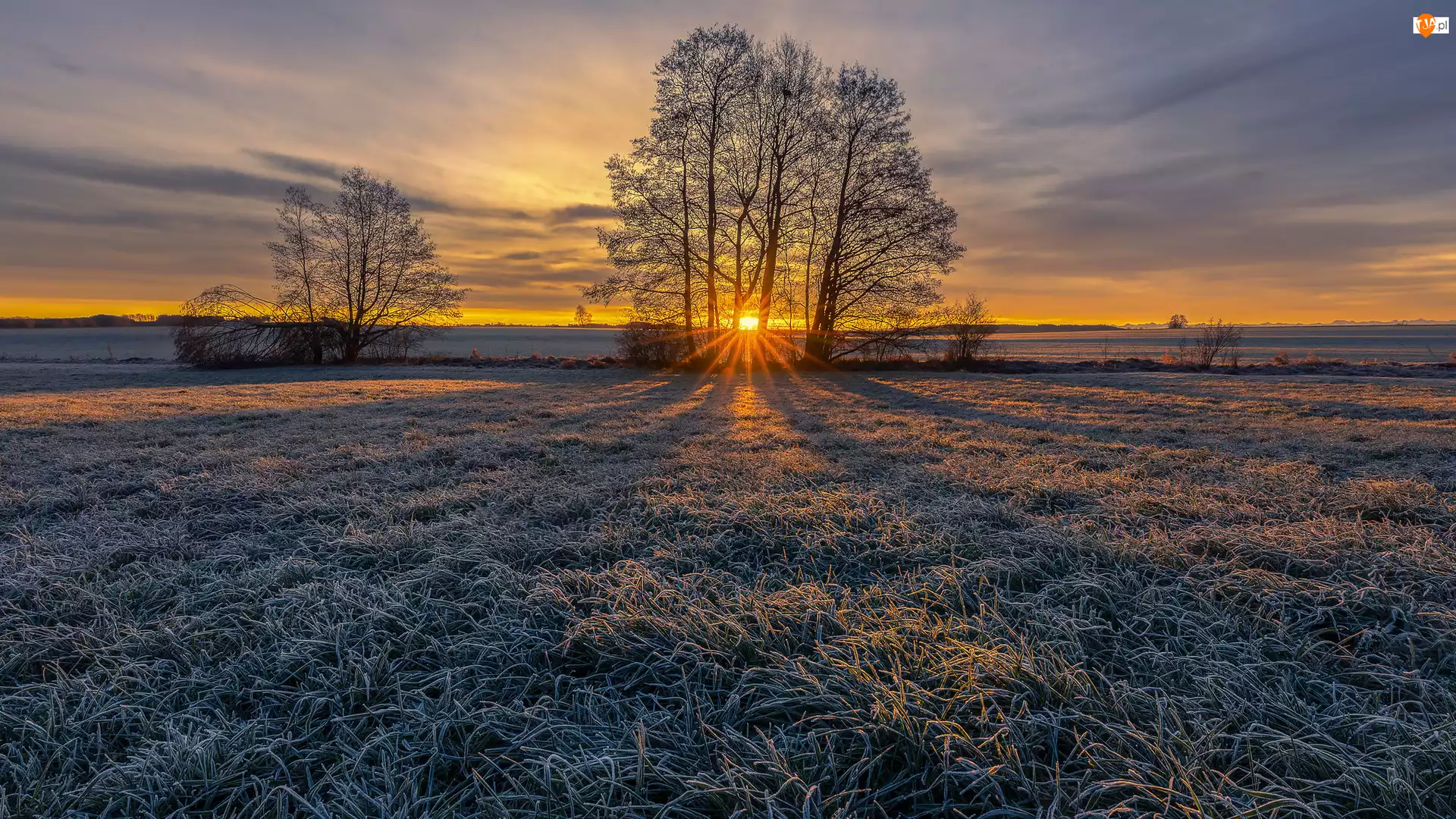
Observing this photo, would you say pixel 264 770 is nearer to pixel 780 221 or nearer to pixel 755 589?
pixel 755 589

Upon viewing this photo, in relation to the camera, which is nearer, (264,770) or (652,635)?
(264,770)

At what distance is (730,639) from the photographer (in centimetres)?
208

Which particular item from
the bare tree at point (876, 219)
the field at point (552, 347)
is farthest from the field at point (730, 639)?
the field at point (552, 347)

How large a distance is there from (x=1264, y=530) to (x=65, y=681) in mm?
5465

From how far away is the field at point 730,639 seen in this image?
1454 mm

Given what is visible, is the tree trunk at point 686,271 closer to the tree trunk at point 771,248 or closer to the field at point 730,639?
the tree trunk at point 771,248

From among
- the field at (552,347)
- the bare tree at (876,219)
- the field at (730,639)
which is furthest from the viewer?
the field at (552,347)

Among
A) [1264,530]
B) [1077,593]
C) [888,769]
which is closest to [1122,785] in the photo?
[888,769]

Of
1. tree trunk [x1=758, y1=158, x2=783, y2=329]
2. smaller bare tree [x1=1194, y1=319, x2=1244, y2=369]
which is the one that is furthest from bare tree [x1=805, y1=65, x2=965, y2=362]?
smaller bare tree [x1=1194, y1=319, x2=1244, y2=369]

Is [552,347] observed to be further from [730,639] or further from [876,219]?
[730,639]

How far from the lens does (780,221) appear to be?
19.3 m

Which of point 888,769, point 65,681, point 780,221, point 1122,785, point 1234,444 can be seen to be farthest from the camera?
point 780,221

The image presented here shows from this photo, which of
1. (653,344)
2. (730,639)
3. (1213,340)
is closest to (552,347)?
(653,344)

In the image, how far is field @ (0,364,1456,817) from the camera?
1454mm
